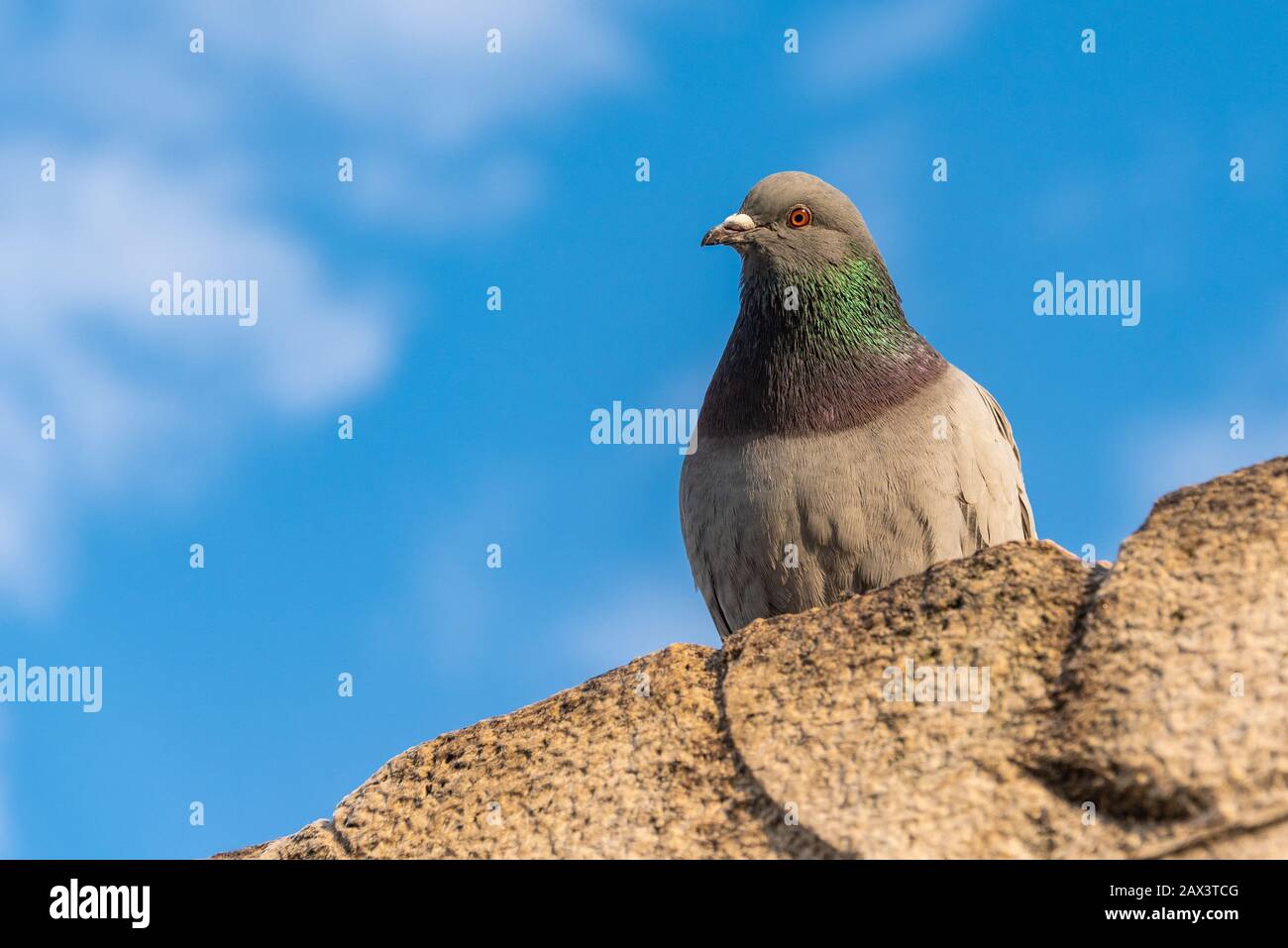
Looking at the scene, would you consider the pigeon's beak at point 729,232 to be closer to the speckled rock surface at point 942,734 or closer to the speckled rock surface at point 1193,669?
the speckled rock surface at point 942,734

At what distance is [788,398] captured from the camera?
8.01 m

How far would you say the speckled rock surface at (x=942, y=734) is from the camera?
4016 mm

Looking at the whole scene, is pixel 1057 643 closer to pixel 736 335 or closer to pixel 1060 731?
pixel 1060 731

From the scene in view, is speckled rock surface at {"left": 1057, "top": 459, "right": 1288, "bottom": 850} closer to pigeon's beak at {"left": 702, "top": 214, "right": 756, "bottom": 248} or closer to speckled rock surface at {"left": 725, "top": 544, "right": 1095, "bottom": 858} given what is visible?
speckled rock surface at {"left": 725, "top": 544, "right": 1095, "bottom": 858}

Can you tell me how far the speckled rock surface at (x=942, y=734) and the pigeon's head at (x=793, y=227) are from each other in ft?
12.9

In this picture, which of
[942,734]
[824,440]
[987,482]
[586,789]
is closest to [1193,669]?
[942,734]

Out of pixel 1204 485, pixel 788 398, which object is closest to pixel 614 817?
pixel 1204 485

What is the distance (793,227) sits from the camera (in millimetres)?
8734

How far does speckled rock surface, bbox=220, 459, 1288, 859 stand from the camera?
13.2ft

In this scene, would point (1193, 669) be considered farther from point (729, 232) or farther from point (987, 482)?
point (729, 232)

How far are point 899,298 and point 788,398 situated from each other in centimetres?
141

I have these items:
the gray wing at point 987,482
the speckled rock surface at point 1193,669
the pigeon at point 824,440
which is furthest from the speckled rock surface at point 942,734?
the gray wing at point 987,482

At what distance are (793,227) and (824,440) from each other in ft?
5.96
